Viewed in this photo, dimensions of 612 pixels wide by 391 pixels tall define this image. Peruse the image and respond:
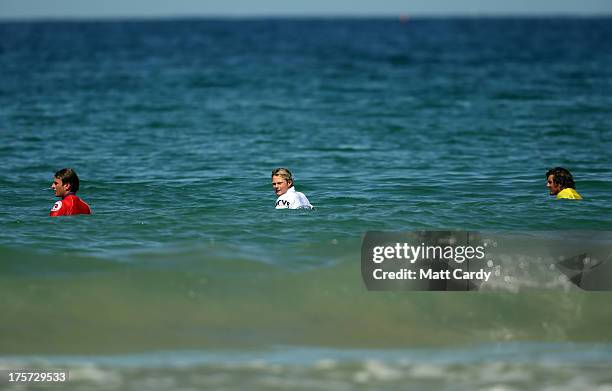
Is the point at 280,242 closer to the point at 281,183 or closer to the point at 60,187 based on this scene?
the point at 281,183

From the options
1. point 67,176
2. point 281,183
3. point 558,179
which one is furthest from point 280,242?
point 558,179

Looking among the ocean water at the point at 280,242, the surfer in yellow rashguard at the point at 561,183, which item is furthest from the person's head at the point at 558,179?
the ocean water at the point at 280,242

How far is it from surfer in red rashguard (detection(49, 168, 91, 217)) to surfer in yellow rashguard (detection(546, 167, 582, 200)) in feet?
23.8

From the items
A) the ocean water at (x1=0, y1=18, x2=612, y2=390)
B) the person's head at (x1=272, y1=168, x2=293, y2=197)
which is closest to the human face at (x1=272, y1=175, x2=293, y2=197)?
the person's head at (x1=272, y1=168, x2=293, y2=197)

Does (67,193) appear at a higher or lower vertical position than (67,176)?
lower

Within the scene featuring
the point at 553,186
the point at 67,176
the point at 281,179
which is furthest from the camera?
the point at 553,186

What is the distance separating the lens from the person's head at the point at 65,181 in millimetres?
12820

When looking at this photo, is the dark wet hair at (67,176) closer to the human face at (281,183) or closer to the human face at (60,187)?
the human face at (60,187)

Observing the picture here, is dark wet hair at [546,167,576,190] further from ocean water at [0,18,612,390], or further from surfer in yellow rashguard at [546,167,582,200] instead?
ocean water at [0,18,612,390]

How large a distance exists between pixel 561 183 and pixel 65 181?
25.0 ft

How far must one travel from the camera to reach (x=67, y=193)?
42.8ft

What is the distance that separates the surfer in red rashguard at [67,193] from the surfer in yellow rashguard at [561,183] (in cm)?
A: 725

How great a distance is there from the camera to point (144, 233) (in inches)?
481

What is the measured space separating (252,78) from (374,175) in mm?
25681
